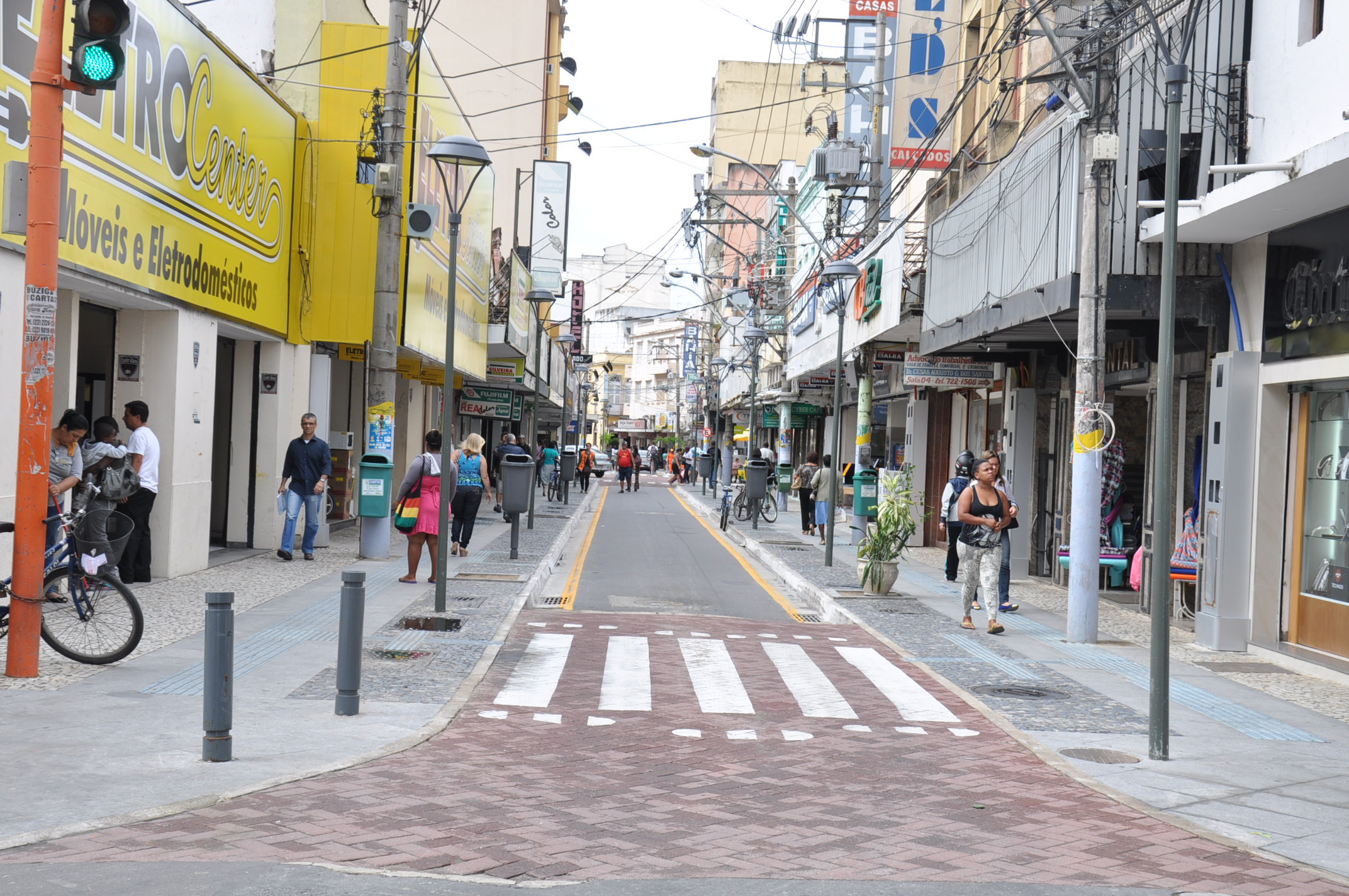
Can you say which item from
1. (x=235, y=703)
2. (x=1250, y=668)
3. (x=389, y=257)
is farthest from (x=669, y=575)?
(x=235, y=703)

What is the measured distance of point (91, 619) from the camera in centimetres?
885

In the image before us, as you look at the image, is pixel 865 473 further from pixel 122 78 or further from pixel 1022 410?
pixel 122 78

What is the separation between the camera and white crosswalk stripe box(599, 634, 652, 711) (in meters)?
8.98

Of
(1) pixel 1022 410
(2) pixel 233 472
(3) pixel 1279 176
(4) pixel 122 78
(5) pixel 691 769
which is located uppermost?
(4) pixel 122 78

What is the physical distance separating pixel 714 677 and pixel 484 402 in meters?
26.8

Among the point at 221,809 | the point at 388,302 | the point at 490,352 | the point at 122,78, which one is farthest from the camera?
the point at 490,352

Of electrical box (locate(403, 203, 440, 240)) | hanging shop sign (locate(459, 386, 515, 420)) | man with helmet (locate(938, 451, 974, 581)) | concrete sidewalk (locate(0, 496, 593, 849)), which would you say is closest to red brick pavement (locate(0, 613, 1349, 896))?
concrete sidewalk (locate(0, 496, 593, 849))

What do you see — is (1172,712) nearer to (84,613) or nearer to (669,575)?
(84,613)

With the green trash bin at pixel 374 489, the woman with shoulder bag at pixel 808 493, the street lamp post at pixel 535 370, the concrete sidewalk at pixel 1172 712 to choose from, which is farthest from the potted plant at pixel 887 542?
the woman with shoulder bag at pixel 808 493

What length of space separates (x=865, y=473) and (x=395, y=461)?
9.89 m

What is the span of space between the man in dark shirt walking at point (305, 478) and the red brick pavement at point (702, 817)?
913 centimetres

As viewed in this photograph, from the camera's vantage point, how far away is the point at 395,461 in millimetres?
27344

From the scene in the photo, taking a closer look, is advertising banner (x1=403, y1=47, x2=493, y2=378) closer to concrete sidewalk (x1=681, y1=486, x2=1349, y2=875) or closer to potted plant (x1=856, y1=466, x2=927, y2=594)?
potted plant (x1=856, y1=466, x2=927, y2=594)

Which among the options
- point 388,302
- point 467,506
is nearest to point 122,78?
point 388,302
